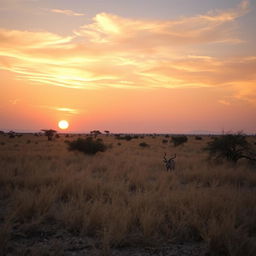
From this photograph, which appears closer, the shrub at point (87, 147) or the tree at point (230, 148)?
the tree at point (230, 148)

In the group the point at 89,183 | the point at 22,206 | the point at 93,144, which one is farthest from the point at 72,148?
the point at 22,206

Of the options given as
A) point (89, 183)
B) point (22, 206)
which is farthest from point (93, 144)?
point (22, 206)

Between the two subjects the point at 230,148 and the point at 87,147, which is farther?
the point at 87,147

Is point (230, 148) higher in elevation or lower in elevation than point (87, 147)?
higher

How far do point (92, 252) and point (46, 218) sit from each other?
2225mm

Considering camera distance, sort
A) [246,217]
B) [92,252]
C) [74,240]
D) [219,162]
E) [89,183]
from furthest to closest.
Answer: [219,162] < [89,183] < [246,217] < [74,240] < [92,252]

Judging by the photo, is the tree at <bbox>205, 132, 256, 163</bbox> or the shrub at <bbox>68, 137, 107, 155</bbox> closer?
the tree at <bbox>205, 132, 256, 163</bbox>

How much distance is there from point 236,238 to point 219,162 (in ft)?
44.0

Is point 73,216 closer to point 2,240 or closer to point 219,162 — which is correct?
point 2,240

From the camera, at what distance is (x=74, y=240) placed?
5.40 meters

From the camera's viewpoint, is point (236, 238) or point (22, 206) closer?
point (236, 238)

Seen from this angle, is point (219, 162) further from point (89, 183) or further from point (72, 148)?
point (72, 148)

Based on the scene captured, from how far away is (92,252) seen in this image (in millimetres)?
4809

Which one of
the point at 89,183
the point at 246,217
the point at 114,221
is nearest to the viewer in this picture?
the point at 114,221
